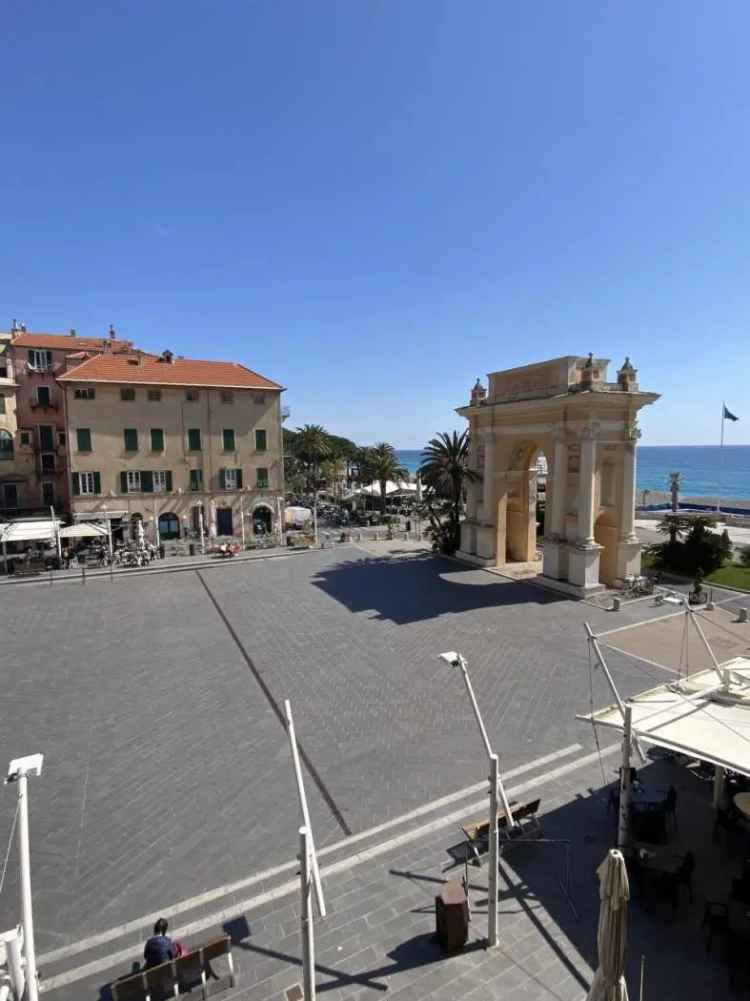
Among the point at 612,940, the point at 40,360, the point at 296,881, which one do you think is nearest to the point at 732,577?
the point at 296,881

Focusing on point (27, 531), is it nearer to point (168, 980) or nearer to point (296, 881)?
point (296, 881)

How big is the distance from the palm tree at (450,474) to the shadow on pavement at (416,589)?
7.11 ft

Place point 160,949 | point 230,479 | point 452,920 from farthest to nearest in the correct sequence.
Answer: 1. point 230,479
2. point 452,920
3. point 160,949

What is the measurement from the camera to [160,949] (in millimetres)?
6418


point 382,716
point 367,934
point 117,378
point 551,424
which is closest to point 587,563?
point 551,424

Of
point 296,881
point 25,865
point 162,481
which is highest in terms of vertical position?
point 162,481

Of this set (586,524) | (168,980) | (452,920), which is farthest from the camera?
(586,524)

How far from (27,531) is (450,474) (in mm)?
23343

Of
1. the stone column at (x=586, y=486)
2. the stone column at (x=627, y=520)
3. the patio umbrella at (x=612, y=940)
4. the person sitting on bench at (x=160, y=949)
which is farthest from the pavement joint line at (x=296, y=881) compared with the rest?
the stone column at (x=627, y=520)

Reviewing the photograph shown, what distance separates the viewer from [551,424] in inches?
1000

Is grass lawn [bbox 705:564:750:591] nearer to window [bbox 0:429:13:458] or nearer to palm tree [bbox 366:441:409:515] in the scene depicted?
palm tree [bbox 366:441:409:515]

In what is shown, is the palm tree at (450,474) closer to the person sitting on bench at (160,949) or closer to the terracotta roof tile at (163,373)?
the terracotta roof tile at (163,373)

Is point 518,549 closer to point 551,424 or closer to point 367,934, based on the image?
point 551,424

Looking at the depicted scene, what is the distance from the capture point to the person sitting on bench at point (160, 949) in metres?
6.41
